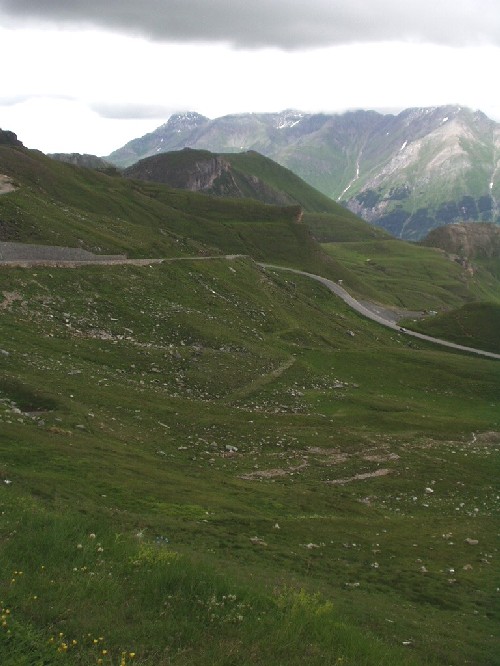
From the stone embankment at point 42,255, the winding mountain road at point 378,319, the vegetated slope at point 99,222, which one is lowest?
the winding mountain road at point 378,319

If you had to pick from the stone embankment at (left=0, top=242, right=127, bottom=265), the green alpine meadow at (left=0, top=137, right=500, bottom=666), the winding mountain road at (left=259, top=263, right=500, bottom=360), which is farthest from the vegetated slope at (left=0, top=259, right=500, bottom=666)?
the winding mountain road at (left=259, top=263, right=500, bottom=360)

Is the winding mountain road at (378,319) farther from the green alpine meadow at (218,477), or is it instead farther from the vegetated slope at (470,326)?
the green alpine meadow at (218,477)

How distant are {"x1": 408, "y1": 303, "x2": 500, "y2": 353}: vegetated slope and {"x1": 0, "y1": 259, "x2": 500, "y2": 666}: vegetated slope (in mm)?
41954

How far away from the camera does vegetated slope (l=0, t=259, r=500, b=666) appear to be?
16.6m

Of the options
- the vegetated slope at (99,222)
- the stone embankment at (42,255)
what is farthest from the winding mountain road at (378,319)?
the stone embankment at (42,255)

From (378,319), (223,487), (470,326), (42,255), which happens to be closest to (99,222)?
(42,255)

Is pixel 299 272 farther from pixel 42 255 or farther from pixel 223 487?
pixel 223 487

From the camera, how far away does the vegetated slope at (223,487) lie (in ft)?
54.3

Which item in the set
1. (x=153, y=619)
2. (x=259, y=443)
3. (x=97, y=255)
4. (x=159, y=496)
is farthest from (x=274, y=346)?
(x=153, y=619)

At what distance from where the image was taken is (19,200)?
4058 inches

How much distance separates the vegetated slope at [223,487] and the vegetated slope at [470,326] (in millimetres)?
41954

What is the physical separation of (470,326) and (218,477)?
119429 mm

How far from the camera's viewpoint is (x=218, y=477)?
41.6 metres

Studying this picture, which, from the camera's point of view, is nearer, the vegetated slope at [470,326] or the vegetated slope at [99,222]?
the vegetated slope at [99,222]
